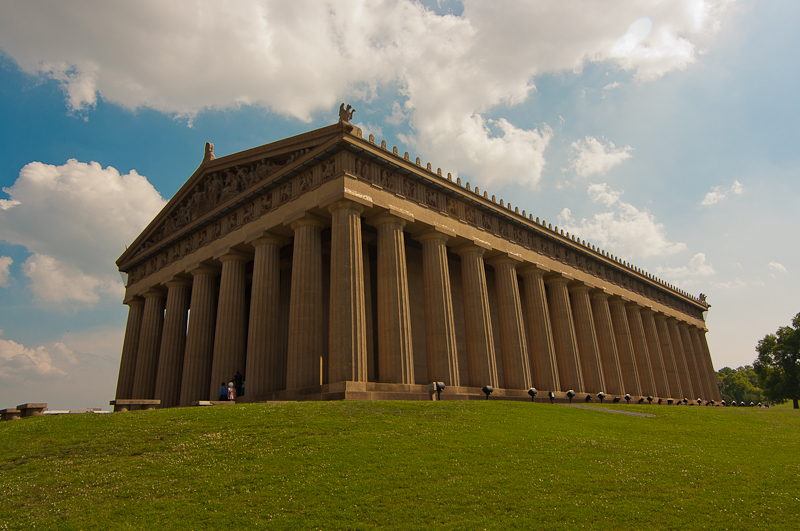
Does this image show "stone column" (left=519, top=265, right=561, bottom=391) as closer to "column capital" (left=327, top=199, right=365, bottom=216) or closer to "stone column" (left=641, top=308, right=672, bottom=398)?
"column capital" (left=327, top=199, right=365, bottom=216)

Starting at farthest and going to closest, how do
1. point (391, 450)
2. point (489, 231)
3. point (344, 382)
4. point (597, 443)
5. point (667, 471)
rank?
point (489, 231) < point (344, 382) < point (597, 443) < point (391, 450) < point (667, 471)

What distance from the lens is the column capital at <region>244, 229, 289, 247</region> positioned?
3383 centimetres

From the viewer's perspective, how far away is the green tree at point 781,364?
6406cm

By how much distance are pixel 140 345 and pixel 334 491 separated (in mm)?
39059

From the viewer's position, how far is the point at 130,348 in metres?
46.1

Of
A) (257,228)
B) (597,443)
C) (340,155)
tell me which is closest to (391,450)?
(597,443)

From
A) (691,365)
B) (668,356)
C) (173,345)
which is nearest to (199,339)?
(173,345)

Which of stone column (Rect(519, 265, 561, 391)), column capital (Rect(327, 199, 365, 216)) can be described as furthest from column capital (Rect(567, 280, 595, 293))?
column capital (Rect(327, 199, 365, 216))

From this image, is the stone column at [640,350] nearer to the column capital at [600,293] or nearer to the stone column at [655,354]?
the stone column at [655,354]

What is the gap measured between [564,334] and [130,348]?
38.9 metres

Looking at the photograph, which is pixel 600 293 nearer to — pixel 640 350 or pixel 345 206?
pixel 640 350

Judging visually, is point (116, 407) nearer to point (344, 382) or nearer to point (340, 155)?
point (344, 382)

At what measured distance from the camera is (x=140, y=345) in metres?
43.9

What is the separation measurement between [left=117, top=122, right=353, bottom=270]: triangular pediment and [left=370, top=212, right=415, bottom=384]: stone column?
19.7 feet
